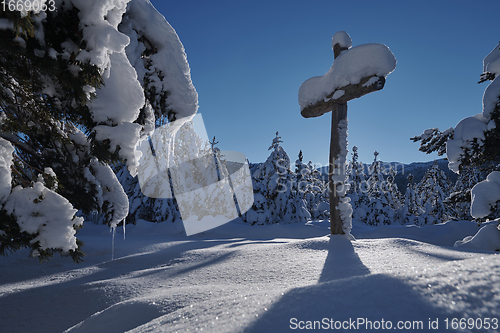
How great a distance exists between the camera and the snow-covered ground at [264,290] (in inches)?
28.5

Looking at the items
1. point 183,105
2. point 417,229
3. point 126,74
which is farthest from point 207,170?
point 126,74

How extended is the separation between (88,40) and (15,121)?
156 centimetres

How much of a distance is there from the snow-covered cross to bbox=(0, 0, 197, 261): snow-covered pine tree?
3581 millimetres

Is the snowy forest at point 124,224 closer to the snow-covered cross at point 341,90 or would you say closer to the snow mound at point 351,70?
the snow-covered cross at point 341,90

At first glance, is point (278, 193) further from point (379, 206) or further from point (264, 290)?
point (264, 290)

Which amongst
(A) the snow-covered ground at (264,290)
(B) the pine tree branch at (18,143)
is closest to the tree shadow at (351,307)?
(A) the snow-covered ground at (264,290)

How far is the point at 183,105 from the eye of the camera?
3.33 m

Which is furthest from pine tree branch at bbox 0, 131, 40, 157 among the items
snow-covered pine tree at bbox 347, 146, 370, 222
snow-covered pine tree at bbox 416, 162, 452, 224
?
snow-covered pine tree at bbox 416, 162, 452, 224

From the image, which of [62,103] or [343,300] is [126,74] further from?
[343,300]

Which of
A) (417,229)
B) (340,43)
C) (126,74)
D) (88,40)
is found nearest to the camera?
(88,40)

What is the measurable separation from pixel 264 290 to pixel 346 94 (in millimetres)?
3970

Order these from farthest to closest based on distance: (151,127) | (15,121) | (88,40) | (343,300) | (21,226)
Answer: (151,127) → (15,121) → (21,226) → (88,40) → (343,300)

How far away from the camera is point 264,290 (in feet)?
6.91

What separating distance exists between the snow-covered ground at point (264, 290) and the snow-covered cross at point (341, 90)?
2.56 ft
